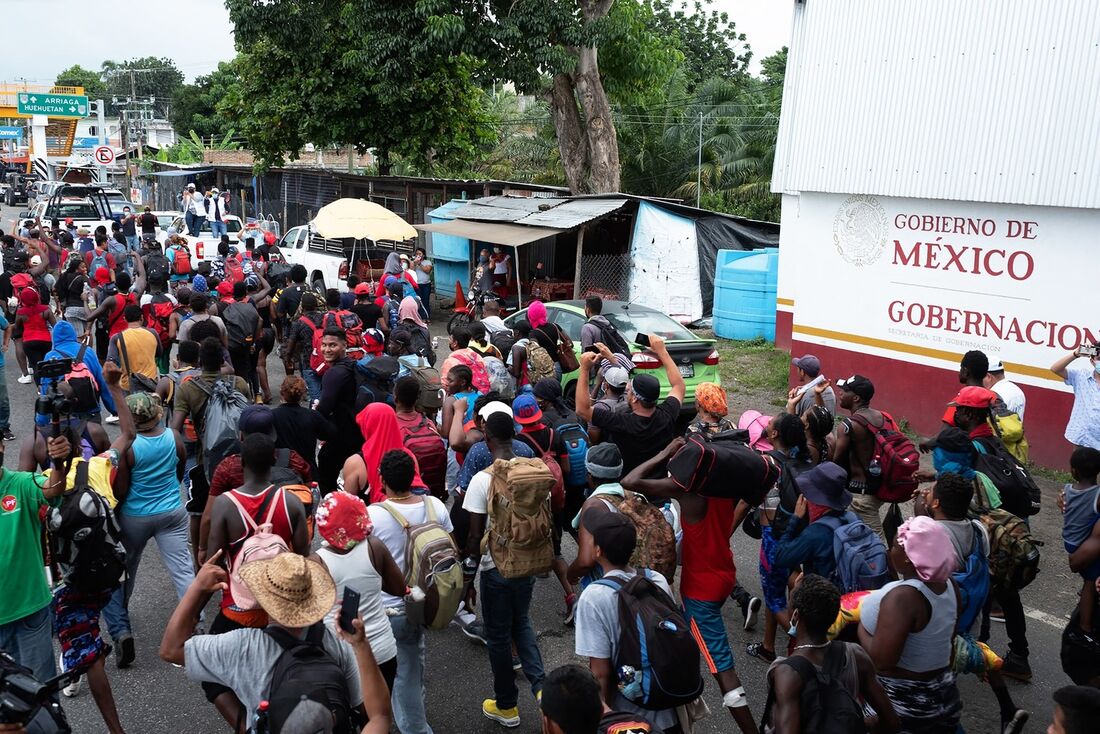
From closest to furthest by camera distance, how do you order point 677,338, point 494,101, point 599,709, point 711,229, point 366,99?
point 599,709 → point 677,338 → point 711,229 → point 366,99 → point 494,101

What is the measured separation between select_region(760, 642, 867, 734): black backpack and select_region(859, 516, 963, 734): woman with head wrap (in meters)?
0.58

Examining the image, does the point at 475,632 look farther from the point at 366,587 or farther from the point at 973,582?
the point at 973,582

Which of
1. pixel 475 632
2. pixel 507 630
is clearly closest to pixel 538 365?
pixel 475 632

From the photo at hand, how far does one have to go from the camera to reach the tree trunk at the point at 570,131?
2020 centimetres

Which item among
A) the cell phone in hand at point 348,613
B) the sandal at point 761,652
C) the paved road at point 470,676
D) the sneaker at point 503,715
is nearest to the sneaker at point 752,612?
the paved road at point 470,676

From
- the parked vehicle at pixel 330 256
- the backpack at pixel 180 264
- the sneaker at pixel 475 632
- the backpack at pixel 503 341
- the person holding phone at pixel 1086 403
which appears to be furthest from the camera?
the parked vehicle at pixel 330 256

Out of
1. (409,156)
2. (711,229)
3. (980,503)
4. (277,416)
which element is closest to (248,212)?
(409,156)

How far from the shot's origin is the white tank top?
4.18 metres

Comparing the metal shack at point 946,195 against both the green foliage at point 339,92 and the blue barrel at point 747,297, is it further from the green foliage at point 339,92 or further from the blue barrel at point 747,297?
the green foliage at point 339,92

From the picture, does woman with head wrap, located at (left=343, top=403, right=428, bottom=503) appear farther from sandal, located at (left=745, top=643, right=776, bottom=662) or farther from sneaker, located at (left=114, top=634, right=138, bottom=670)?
sandal, located at (left=745, top=643, right=776, bottom=662)

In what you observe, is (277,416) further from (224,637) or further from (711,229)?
(711,229)

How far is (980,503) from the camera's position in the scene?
222 inches

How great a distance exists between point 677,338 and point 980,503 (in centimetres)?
578

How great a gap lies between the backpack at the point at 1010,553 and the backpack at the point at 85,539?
4724mm
